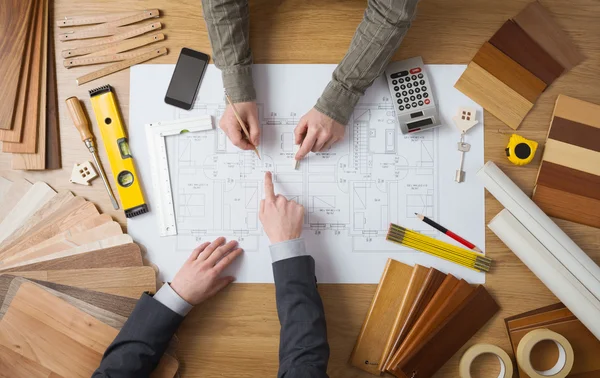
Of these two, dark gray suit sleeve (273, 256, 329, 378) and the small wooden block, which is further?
the small wooden block

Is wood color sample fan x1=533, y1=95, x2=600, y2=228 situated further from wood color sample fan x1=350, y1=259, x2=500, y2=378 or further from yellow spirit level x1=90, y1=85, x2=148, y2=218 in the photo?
yellow spirit level x1=90, y1=85, x2=148, y2=218

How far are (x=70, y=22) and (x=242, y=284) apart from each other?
0.85m

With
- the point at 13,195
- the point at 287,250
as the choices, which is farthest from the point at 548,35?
the point at 13,195

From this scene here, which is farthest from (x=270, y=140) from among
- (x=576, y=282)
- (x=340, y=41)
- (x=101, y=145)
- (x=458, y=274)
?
(x=576, y=282)

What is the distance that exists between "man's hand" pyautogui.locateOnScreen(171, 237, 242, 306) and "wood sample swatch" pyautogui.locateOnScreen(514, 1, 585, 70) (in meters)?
0.97

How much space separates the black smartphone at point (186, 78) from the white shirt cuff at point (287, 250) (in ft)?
1.46

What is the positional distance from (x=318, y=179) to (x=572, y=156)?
25.9 inches

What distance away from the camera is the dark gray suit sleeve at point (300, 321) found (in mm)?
1020

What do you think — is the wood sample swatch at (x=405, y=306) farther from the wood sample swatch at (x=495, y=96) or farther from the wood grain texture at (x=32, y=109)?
the wood grain texture at (x=32, y=109)

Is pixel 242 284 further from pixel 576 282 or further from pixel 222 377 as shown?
pixel 576 282

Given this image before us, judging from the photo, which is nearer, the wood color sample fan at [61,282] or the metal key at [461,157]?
the wood color sample fan at [61,282]

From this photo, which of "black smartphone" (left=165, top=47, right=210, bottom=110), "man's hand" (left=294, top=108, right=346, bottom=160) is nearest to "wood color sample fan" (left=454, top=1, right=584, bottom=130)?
"man's hand" (left=294, top=108, right=346, bottom=160)

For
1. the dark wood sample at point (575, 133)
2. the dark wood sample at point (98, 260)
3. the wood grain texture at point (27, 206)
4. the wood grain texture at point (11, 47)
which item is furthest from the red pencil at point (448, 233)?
the wood grain texture at point (11, 47)

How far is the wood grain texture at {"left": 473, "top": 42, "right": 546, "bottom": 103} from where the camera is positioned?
Result: 1205 mm
